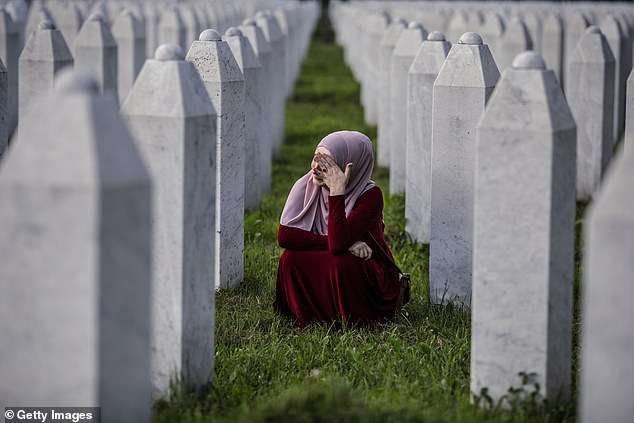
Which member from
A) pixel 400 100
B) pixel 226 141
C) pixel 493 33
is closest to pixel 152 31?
pixel 493 33

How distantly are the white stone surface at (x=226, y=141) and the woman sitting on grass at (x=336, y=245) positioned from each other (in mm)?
544

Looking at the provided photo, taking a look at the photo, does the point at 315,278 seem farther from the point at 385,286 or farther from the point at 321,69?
the point at 321,69

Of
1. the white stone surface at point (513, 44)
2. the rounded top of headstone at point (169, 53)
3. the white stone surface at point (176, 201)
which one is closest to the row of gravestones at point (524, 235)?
the white stone surface at point (176, 201)

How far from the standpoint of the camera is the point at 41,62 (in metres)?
8.34

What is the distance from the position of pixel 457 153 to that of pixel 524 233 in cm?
190

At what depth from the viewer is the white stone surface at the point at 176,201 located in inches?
166

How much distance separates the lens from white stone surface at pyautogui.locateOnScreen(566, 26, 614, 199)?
31.2 feet

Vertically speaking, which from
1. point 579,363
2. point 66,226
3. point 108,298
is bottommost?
point 579,363

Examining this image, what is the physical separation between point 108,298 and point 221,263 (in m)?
2.95

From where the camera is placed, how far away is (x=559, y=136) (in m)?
4.15

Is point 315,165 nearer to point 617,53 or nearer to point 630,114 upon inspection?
point 630,114

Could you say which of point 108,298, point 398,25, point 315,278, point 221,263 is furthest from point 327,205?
point 398,25

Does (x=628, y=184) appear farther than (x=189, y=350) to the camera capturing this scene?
No

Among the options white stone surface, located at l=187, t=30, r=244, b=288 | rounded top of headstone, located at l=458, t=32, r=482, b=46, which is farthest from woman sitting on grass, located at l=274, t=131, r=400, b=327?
rounded top of headstone, located at l=458, t=32, r=482, b=46
